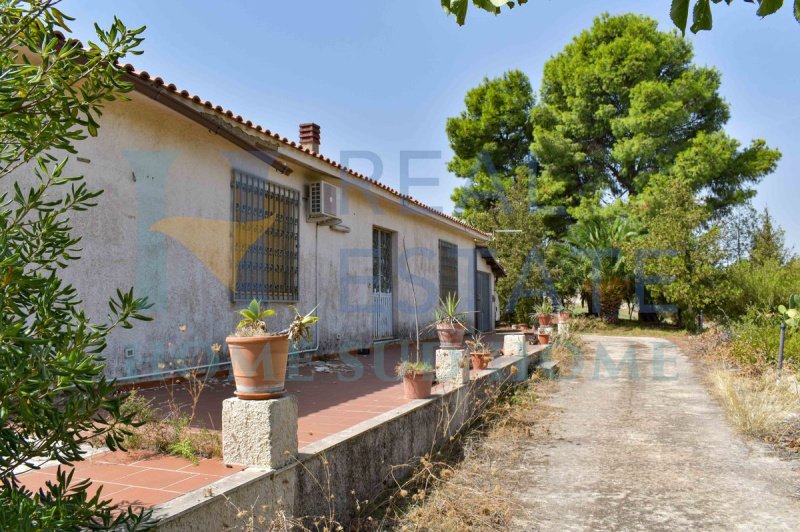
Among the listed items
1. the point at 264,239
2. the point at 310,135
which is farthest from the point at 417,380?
the point at 310,135

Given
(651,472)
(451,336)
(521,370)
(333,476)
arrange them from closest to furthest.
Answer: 1. (333,476)
2. (651,472)
3. (451,336)
4. (521,370)

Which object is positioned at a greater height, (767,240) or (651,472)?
(767,240)

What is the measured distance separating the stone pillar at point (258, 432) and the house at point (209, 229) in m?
2.19

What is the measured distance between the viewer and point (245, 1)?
7.58 m

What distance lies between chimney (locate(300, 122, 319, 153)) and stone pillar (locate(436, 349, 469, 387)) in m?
5.74

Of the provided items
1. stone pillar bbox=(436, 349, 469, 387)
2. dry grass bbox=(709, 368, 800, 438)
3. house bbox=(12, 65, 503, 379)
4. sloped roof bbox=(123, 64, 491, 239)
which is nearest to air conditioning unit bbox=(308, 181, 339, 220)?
house bbox=(12, 65, 503, 379)

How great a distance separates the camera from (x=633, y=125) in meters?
26.7

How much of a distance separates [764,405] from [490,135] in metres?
25.6

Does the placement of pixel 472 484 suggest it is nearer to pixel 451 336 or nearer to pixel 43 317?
pixel 451 336

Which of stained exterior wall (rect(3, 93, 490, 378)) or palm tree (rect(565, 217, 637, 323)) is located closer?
stained exterior wall (rect(3, 93, 490, 378))

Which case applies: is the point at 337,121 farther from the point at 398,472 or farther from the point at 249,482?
the point at 249,482

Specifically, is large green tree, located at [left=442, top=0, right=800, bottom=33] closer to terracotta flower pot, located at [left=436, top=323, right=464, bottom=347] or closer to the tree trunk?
terracotta flower pot, located at [left=436, top=323, right=464, bottom=347]

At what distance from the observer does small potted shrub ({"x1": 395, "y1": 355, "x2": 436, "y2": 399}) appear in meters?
5.94

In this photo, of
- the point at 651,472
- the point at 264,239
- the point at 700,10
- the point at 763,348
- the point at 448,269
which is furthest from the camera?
the point at 448,269
